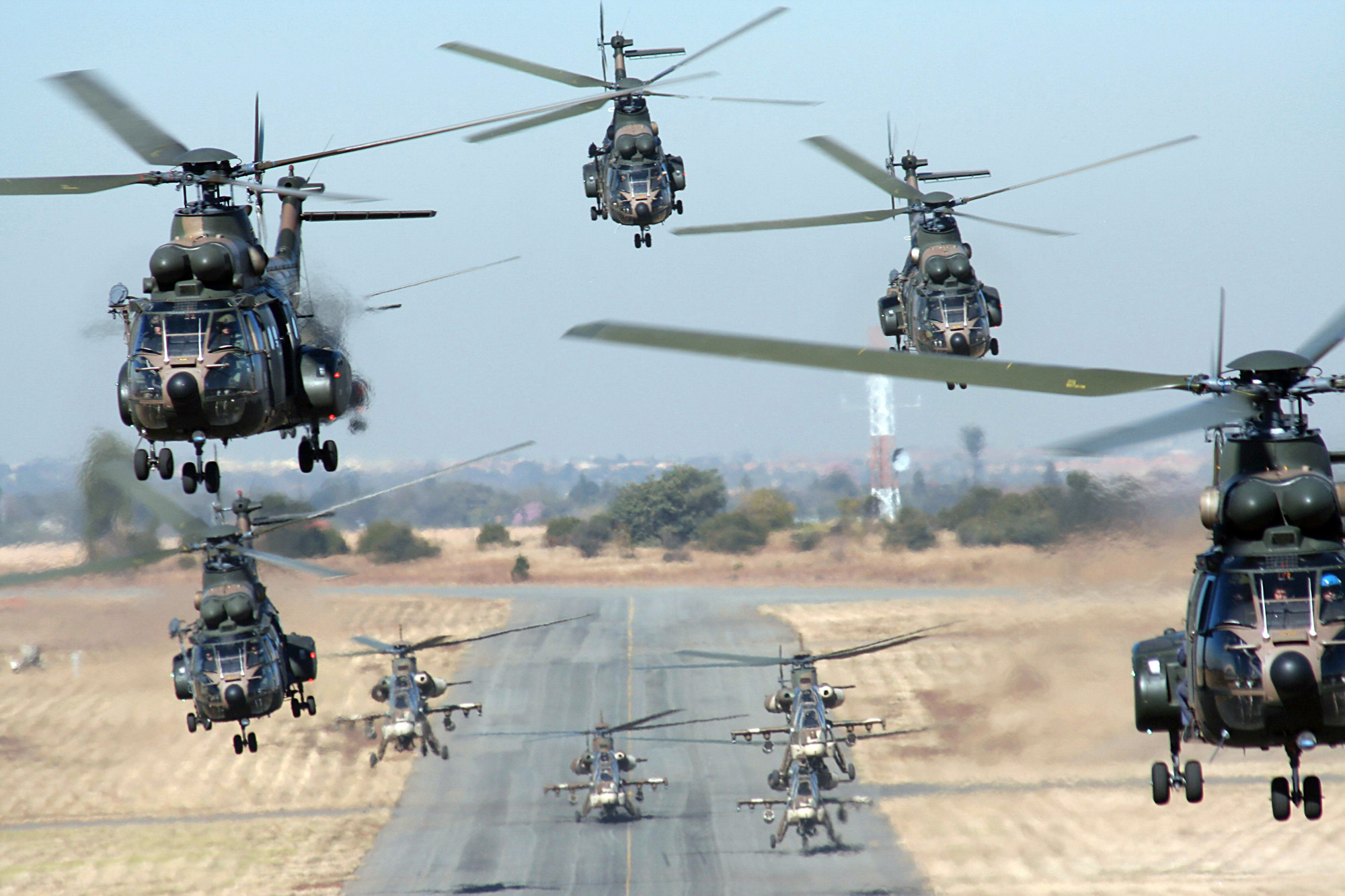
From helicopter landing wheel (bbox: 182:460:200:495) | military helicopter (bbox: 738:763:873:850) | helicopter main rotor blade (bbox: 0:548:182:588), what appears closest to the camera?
helicopter landing wheel (bbox: 182:460:200:495)

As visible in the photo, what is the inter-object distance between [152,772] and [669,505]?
41.2m

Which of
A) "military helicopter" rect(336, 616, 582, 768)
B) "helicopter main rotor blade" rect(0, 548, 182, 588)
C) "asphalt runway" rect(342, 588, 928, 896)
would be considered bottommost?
"asphalt runway" rect(342, 588, 928, 896)

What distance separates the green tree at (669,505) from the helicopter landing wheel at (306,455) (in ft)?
201

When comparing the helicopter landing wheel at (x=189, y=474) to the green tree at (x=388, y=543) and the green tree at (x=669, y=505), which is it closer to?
the green tree at (x=388, y=543)

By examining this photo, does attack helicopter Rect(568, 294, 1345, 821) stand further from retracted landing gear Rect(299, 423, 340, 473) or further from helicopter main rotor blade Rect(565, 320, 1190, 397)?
retracted landing gear Rect(299, 423, 340, 473)

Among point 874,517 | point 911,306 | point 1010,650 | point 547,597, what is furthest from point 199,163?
point 874,517

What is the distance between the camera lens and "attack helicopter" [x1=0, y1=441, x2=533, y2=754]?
934 inches

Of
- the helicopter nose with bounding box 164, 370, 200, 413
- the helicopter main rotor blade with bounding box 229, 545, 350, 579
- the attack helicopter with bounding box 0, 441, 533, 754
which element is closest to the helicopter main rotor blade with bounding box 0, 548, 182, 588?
the attack helicopter with bounding box 0, 441, 533, 754

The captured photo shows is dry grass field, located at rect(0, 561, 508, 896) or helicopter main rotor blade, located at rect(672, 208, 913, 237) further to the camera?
dry grass field, located at rect(0, 561, 508, 896)

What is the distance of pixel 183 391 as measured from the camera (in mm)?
15711

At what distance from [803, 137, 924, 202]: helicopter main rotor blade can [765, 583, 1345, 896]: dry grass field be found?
17818 millimetres

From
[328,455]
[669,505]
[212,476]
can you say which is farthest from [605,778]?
[669,505]

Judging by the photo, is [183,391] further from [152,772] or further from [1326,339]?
[152,772]

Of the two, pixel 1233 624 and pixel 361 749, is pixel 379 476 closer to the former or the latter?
pixel 361 749
